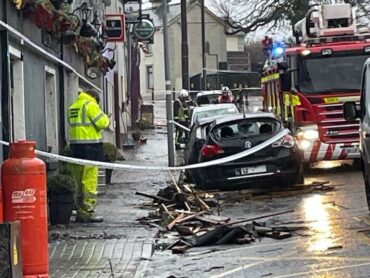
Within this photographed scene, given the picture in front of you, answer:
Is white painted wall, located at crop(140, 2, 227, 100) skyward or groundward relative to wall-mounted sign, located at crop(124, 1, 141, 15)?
skyward

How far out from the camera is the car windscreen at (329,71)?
2066cm

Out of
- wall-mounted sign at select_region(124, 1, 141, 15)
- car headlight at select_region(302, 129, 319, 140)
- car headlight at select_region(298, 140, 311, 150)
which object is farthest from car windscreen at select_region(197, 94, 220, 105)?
car headlight at select_region(298, 140, 311, 150)

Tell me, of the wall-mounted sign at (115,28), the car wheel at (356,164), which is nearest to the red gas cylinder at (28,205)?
the car wheel at (356,164)

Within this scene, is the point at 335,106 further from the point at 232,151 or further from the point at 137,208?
the point at 137,208

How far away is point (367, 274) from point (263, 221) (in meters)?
4.50

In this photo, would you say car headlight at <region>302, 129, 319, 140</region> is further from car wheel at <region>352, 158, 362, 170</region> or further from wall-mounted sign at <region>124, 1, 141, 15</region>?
wall-mounted sign at <region>124, 1, 141, 15</region>

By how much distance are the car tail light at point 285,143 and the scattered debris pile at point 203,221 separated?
782 mm

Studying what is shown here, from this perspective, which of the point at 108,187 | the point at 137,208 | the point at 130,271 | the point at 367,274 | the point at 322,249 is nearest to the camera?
the point at 367,274

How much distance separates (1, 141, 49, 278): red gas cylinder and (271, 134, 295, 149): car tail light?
30.1 ft

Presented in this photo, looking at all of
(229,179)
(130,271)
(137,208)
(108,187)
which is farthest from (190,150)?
(130,271)

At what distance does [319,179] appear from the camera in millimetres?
19766

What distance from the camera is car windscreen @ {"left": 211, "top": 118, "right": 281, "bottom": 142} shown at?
57.9 feet

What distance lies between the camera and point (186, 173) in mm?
20562

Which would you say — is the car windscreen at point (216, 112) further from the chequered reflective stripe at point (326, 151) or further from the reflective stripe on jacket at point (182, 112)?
the reflective stripe on jacket at point (182, 112)
